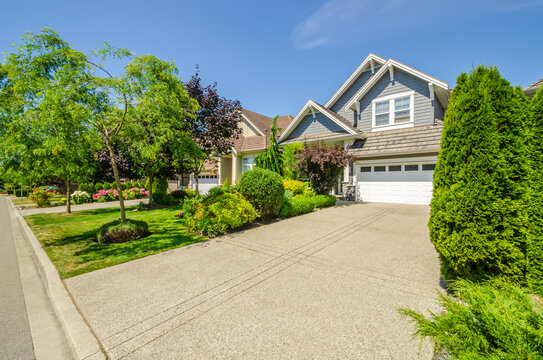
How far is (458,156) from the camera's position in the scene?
10.8 feet

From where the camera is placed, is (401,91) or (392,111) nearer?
(401,91)

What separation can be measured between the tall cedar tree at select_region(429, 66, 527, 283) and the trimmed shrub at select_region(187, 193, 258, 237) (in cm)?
545

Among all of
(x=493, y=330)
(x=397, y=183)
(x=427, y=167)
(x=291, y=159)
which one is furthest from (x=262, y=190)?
(x=427, y=167)

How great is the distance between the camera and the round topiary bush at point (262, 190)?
8328mm

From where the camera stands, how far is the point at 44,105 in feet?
15.1

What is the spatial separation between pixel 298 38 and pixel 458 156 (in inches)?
342

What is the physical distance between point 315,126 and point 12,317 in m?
16.4

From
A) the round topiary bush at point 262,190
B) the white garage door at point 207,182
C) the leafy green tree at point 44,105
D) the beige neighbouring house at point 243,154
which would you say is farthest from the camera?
the white garage door at point 207,182

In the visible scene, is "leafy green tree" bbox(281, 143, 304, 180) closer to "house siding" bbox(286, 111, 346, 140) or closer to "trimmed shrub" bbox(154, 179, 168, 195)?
"house siding" bbox(286, 111, 346, 140)

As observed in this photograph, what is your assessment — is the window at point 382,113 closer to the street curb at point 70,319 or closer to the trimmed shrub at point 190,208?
the trimmed shrub at point 190,208

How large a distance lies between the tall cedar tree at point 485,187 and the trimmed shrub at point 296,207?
642 centimetres

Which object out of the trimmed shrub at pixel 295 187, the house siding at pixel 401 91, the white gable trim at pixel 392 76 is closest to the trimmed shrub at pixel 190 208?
the trimmed shrub at pixel 295 187

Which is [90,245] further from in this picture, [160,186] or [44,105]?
[160,186]

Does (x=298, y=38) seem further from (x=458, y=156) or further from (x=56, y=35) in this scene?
(x=458, y=156)
